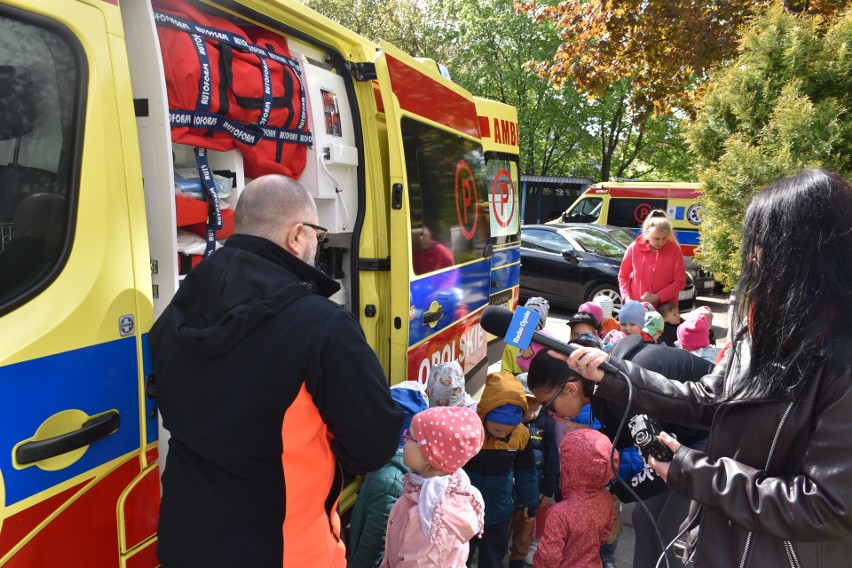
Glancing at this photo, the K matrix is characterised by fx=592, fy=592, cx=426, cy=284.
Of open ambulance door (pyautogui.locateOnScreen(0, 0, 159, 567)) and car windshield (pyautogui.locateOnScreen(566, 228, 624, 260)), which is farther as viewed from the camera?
car windshield (pyautogui.locateOnScreen(566, 228, 624, 260))

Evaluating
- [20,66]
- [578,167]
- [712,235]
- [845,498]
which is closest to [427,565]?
[845,498]

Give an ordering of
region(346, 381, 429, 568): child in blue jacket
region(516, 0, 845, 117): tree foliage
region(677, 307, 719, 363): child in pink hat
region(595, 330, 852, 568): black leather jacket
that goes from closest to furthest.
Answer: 1. region(595, 330, 852, 568): black leather jacket
2. region(346, 381, 429, 568): child in blue jacket
3. region(677, 307, 719, 363): child in pink hat
4. region(516, 0, 845, 117): tree foliage

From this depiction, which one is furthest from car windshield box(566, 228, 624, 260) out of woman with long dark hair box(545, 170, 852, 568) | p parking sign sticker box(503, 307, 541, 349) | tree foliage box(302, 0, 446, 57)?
tree foliage box(302, 0, 446, 57)

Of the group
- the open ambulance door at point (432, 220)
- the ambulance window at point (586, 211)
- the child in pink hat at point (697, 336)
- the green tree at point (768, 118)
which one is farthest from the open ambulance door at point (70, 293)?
the ambulance window at point (586, 211)

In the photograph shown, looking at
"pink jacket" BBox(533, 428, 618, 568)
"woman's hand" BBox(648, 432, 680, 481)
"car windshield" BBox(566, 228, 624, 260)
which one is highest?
"woman's hand" BBox(648, 432, 680, 481)

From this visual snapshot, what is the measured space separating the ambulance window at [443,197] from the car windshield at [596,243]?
19.5 feet

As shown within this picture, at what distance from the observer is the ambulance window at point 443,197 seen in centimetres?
289

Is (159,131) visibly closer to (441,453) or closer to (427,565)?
(441,453)

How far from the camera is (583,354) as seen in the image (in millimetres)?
1909

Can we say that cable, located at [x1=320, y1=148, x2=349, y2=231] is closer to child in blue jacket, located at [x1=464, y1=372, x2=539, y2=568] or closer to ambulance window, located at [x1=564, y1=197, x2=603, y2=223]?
child in blue jacket, located at [x1=464, y1=372, x2=539, y2=568]

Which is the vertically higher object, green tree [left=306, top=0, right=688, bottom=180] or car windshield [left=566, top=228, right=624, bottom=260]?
green tree [left=306, top=0, right=688, bottom=180]

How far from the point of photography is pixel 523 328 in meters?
1.90

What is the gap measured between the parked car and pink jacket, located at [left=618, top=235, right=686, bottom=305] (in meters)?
3.91

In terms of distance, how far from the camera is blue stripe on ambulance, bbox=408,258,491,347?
9.27ft
